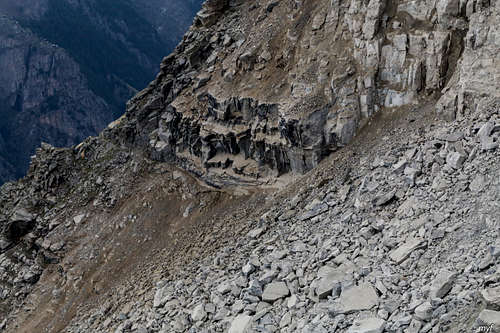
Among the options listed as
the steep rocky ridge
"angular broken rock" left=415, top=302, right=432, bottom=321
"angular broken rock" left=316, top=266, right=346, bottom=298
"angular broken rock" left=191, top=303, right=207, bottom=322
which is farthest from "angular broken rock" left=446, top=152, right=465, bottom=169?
the steep rocky ridge

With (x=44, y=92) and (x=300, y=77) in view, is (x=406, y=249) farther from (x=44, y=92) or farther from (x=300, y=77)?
(x=44, y=92)

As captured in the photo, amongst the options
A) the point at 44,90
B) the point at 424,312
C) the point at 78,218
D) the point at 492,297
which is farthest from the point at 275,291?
the point at 44,90

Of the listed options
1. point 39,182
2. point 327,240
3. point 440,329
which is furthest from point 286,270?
point 39,182

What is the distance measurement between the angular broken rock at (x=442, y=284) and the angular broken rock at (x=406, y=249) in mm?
2132

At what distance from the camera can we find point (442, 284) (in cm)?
1209

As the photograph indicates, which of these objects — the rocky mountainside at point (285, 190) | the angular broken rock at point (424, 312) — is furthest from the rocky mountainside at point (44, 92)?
the angular broken rock at point (424, 312)

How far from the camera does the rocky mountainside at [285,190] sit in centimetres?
1452

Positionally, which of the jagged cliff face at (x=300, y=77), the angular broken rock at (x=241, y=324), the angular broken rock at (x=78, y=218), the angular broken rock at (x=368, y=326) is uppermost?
the jagged cliff face at (x=300, y=77)

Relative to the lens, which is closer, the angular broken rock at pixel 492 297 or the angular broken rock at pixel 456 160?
the angular broken rock at pixel 492 297

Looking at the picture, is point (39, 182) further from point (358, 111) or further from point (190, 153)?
point (358, 111)

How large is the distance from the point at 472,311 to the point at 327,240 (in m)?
8.07

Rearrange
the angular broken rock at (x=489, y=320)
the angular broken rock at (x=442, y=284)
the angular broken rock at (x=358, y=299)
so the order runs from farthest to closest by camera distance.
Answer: the angular broken rock at (x=358, y=299), the angular broken rock at (x=442, y=284), the angular broken rock at (x=489, y=320)

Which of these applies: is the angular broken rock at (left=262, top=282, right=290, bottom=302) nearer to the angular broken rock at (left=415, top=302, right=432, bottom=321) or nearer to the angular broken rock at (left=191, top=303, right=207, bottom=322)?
the angular broken rock at (left=191, top=303, right=207, bottom=322)

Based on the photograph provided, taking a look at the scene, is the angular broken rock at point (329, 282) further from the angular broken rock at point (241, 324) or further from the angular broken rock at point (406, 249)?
the angular broken rock at point (241, 324)
